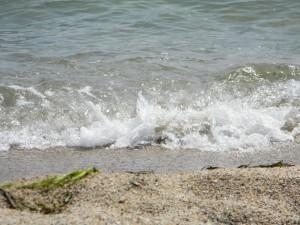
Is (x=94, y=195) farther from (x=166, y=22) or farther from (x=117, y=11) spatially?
(x=117, y=11)

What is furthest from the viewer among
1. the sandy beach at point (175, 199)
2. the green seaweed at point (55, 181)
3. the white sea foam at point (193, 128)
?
the white sea foam at point (193, 128)

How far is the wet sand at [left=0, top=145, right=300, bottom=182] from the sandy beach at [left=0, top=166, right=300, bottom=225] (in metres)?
0.66

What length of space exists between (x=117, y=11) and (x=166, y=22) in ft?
3.28

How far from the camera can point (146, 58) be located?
7.18 meters

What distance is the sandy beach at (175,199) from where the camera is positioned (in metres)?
3.11

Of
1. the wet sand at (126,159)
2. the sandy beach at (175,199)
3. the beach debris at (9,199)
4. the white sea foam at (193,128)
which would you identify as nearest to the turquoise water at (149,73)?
the white sea foam at (193,128)

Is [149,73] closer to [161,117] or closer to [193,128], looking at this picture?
[161,117]

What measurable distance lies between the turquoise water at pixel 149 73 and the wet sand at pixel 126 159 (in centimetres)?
16

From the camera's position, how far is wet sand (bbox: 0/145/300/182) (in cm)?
440

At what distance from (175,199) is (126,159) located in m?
1.33

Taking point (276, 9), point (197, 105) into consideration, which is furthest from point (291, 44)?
point (197, 105)

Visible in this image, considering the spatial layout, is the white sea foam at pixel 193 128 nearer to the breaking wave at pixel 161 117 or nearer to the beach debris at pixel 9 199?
the breaking wave at pixel 161 117

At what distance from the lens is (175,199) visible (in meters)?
3.36

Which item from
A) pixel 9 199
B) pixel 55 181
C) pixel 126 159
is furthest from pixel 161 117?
pixel 9 199
